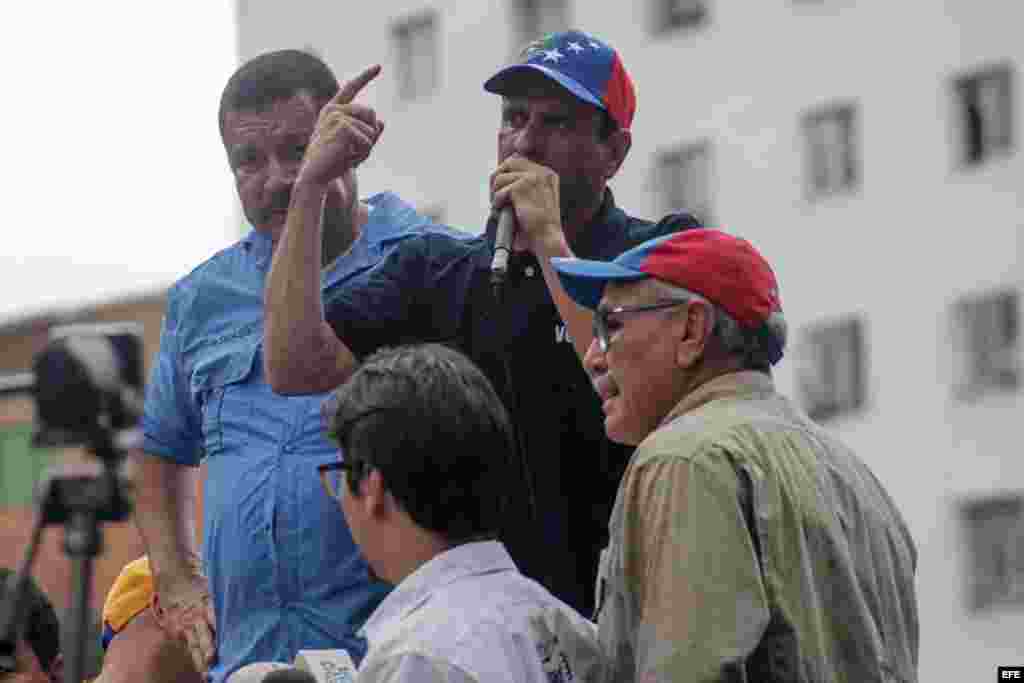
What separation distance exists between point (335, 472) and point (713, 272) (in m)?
0.72

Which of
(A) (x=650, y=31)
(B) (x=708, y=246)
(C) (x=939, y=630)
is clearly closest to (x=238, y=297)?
(B) (x=708, y=246)

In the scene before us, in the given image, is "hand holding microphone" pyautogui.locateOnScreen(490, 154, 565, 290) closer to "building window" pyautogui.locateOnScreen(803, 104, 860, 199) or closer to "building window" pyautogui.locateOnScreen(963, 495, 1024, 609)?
"building window" pyautogui.locateOnScreen(963, 495, 1024, 609)

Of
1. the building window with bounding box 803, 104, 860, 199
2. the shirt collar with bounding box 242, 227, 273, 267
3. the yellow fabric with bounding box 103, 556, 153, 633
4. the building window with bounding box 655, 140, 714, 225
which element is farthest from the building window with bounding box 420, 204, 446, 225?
the shirt collar with bounding box 242, 227, 273, 267

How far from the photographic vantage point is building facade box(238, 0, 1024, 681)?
3338 centimetres

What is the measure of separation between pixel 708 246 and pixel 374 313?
1.09 metres

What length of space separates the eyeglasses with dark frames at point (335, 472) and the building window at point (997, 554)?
29148 millimetres

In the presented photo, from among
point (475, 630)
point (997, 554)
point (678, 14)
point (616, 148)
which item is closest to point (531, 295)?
point (616, 148)

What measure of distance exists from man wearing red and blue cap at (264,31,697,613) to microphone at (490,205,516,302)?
21 mm

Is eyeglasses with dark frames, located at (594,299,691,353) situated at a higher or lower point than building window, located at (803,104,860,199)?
lower

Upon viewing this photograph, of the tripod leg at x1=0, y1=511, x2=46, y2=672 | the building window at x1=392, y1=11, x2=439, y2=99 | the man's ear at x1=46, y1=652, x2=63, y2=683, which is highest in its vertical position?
the building window at x1=392, y1=11, x2=439, y2=99

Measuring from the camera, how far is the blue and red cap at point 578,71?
553cm

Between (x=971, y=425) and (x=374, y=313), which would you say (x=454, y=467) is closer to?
(x=374, y=313)

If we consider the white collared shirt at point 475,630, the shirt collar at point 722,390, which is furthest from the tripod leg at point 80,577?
the shirt collar at point 722,390

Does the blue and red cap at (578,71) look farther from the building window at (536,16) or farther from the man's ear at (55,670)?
the building window at (536,16)
